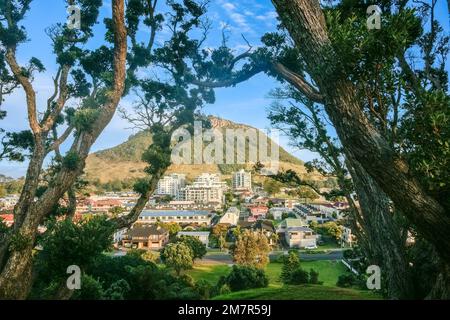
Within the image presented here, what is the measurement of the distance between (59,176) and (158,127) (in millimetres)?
3312

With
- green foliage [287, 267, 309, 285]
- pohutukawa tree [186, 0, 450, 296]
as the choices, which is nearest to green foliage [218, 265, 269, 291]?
green foliage [287, 267, 309, 285]

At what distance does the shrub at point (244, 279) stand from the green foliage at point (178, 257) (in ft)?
18.4

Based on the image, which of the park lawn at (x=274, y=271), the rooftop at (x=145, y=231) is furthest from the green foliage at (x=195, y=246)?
the rooftop at (x=145, y=231)

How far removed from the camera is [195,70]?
Result: 956cm

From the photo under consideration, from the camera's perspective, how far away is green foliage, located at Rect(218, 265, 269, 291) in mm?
22759

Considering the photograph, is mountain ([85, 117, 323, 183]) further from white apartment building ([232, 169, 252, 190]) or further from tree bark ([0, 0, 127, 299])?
tree bark ([0, 0, 127, 299])

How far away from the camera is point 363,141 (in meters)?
3.81

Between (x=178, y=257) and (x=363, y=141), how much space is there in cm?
2548

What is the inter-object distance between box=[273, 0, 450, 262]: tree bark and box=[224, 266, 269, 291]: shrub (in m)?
20.1

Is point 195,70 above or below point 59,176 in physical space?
above

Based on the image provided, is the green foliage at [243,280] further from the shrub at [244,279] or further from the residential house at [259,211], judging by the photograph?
the residential house at [259,211]

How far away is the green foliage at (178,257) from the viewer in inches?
1070
